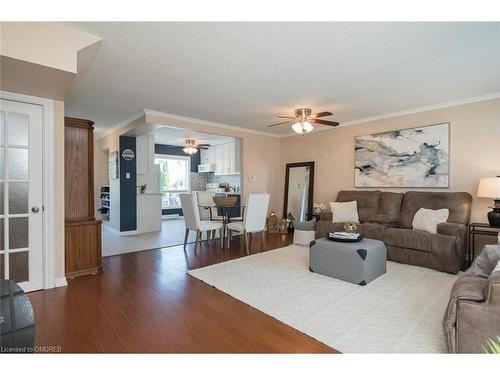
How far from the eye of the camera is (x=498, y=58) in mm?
2545

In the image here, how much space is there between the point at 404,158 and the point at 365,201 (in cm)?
96

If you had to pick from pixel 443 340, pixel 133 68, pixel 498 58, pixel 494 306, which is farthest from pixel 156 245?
pixel 498 58

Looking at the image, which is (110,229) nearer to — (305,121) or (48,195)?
(48,195)

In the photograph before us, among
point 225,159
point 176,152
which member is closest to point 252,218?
point 225,159

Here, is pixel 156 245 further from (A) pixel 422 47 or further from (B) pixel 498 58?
(B) pixel 498 58

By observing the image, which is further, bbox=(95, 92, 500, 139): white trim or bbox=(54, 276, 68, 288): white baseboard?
bbox=(95, 92, 500, 139): white trim

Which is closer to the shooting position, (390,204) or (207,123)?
(390,204)

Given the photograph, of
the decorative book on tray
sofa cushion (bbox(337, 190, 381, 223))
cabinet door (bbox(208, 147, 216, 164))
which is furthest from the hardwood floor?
cabinet door (bbox(208, 147, 216, 164))

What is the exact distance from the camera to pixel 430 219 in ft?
11.6

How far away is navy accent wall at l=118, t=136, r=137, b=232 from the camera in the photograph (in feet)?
18.6

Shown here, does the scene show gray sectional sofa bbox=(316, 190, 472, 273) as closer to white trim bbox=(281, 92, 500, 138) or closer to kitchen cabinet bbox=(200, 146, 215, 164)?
white trim bbox=(281, 92, 500, 138)

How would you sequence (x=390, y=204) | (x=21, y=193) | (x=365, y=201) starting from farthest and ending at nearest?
(x=365, y=201) → (x=390, y=204) → (x=21, y=193)

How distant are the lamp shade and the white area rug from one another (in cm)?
113
